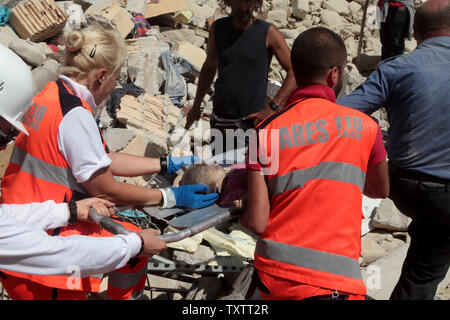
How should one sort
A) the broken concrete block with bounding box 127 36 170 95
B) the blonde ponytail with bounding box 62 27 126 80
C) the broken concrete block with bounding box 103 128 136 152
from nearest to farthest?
Result: the blonde ponytail with bounding box 62 27 126 80 → the broken concrete block with bounding box 103 128 136 152 → the broken concrete block with bounding box 127 36 170 95

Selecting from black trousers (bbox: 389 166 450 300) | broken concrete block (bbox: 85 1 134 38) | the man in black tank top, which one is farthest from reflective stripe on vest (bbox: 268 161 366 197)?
broken concrete block (bbox: 85 1 134 38)

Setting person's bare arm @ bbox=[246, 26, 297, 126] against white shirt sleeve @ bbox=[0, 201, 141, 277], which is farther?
person's bare arm @ bbox=[246, 26, 297, 126]

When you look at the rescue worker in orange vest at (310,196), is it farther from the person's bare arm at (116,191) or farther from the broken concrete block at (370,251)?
the broken concrete block at (370,251)

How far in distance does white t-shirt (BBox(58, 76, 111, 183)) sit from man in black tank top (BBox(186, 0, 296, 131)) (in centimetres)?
188

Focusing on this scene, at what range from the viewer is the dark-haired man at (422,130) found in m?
2.65

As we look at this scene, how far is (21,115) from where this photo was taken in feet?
6.66

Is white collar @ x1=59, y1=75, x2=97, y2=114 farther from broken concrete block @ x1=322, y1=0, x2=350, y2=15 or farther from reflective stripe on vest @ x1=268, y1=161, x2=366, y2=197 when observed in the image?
broken concrete block @ x1=322, y1=0, x2=350, y2=15

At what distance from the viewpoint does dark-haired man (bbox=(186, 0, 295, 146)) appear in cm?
382

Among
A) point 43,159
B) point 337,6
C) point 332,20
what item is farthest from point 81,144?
point 337,6

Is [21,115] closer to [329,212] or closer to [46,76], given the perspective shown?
[329,212]

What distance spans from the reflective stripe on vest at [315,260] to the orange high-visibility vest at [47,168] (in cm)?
99

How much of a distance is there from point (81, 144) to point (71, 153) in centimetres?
7

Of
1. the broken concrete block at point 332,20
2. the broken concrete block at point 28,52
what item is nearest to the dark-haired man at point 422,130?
the broken concrete block at point 28,52
